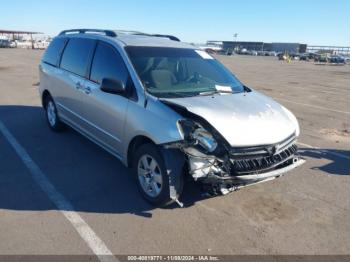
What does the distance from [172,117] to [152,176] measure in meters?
0.78

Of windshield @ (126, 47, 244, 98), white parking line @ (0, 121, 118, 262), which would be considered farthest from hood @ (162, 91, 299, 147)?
white parking line @ (0, 121, 118, 262)

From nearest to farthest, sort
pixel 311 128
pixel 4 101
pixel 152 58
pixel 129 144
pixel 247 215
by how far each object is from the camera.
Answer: pixel 247 215 → pixel 129 144 → pixel 152 58 → pixel 311 128 → pixel 4 101

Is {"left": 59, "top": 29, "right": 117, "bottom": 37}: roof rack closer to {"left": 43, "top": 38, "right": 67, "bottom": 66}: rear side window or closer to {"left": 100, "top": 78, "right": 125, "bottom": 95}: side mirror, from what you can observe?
{"left": 43, "top": 38, "right": 67, "bottom": 66}: rear side window

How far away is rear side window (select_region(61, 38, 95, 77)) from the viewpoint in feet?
17.9

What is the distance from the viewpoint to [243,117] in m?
3.98

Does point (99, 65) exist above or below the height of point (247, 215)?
above

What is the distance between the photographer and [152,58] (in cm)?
480

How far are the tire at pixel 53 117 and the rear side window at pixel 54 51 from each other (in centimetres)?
74

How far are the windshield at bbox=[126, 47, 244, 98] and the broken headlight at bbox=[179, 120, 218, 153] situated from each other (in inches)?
26.0

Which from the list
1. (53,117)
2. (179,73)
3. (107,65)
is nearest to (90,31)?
(107,65)

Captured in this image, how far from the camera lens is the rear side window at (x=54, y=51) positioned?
21.7 ft

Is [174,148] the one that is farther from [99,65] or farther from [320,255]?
[99,65]

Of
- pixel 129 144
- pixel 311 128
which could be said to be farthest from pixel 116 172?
pixel 311 128

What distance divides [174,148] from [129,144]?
0.88 m
